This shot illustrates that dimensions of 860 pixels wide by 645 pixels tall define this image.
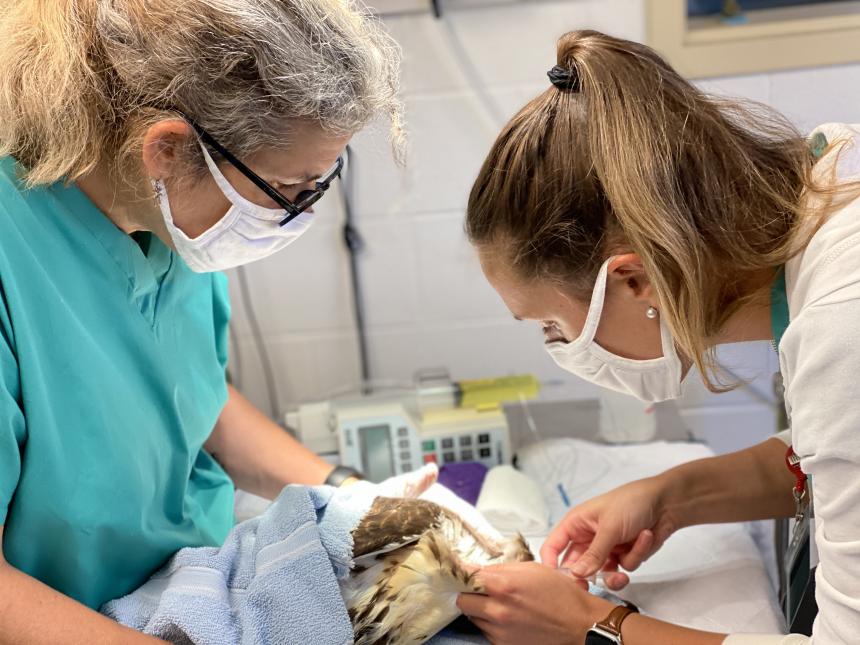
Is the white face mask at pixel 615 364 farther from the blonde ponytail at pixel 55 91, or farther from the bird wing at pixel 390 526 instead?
the blonde ponytail at pixel 55 91

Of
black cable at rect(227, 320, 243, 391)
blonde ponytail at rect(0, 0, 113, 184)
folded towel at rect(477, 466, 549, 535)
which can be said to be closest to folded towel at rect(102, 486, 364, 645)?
folded towel at rect(477, 466, 549, 535)

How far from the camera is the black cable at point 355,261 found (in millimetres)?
2023

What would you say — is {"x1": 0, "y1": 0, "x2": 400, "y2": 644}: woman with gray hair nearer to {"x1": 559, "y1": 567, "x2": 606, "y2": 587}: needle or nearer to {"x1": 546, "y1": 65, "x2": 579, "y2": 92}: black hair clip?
{"x1": 546, "y1": 65, "x2": 579, "y2": 92}: black hair clip

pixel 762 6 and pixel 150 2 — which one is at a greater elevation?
pixel 150 2

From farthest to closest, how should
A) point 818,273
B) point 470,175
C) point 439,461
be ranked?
point 470,175
point 439,461
point 818,273

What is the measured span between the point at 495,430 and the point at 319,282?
62 centimetres

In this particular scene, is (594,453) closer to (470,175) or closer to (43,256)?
(470,175)

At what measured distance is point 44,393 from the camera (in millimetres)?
1004

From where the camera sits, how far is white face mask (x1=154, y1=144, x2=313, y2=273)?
3.59 ft

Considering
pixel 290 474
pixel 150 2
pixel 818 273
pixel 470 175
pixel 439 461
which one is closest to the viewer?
pixel 818 273

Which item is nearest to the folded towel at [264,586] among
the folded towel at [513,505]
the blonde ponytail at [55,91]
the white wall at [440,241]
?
the folded towel at [513,505]

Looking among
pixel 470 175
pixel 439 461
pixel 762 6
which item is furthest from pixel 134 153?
pixel 762 6

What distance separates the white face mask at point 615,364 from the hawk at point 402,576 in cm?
29

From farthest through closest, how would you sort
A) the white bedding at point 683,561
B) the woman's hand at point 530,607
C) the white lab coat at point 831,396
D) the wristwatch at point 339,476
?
the wristwatch at point 339,476, the white bedding at point 683,561, the woman's hand at point 530,607, the white lab coat at point 831,396
